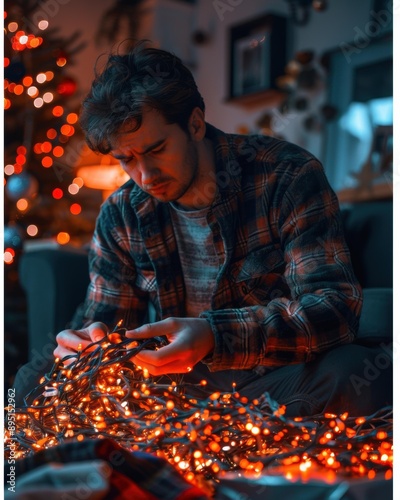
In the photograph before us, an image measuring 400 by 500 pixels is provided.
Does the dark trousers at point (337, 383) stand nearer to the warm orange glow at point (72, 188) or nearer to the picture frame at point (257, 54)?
the warm orange glow at point (72, 188)

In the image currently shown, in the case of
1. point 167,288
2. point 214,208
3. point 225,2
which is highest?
point 225,2

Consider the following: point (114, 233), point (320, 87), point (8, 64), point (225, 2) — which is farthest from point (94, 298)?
point (225, 2)

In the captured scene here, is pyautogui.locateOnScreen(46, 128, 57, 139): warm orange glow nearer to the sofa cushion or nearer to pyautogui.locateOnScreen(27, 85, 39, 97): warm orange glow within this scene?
pyautogui.locateOnScreen(27, 85, 39, 97): warm orange glow

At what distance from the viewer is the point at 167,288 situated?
54.5 inches

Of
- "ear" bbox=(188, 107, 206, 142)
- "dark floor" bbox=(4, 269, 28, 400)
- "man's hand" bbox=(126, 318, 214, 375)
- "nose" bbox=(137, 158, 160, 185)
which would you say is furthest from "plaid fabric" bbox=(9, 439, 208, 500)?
"dark floor" bbox=(4, 269, 28, 400)

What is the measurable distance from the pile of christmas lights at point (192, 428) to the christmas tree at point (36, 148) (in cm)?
194

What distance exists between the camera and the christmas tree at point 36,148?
2.93 metres

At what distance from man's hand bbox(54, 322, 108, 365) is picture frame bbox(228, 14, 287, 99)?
7.44 feet

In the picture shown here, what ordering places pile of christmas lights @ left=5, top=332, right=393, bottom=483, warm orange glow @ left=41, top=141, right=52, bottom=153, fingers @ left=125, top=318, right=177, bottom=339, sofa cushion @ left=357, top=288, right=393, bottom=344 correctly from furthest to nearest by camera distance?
warm orange glow @ left=41, top=141, right=52, bottom=153, sofa cushion @ left=357, top=288, right=393, bottom=344, fingers @ left=125, top=318, right=177, bottom=339, pile of christmas lights @ left=5, top=332, right=393, bottom=483

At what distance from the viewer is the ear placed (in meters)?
1.35

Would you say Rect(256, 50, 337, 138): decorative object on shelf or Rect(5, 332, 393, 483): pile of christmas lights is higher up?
Rect(256, 50, 337, 138): decorative object on shelf

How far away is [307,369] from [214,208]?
0.34 metres

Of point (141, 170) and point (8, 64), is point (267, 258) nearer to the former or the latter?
point (141, 170)

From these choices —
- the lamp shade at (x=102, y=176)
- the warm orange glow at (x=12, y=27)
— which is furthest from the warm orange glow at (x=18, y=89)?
the lamp shade at (x=102, y=176)
